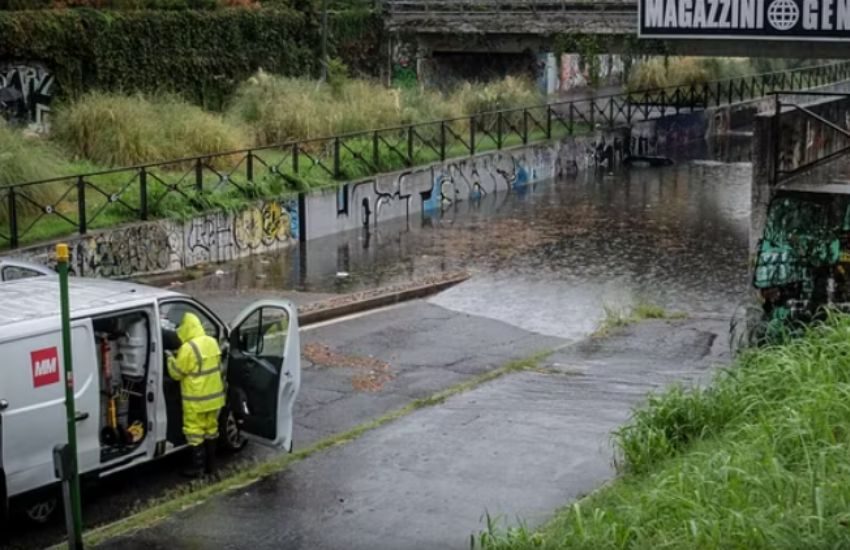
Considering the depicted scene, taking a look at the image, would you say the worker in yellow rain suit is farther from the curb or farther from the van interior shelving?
the curb

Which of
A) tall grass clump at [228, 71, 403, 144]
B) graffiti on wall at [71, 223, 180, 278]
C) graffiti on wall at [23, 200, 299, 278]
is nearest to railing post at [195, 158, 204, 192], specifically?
graffiti on wall at [23, 200, 299, 278]

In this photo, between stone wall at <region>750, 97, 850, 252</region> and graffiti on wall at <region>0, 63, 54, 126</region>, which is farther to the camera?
graffiti on wall at <region>0, 63, 54, 126</region>

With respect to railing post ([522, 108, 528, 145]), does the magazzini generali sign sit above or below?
above

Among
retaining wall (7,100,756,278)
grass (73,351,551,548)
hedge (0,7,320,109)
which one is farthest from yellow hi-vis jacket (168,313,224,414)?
hedge (0,7,320,109)

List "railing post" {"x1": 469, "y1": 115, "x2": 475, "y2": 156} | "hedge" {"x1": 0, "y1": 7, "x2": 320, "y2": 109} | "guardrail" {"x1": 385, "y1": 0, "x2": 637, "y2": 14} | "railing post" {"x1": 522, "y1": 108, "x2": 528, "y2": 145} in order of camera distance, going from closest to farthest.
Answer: "hedge" {"x1": 0, "y1": 7, "x2": 320, "y2": 109} < "railing post" {"x1": 469, "y1": 115, "x2": 475, "y2": 156} < "railing post" {"x1": 522, "y1": 108, "x2": 528, "y2": 145} < "guardrail" {"x1": 385, "y1": 0, "x2": 637, "y2": 14}

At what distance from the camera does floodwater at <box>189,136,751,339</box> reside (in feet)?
65.5

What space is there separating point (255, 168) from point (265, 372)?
14.4 m

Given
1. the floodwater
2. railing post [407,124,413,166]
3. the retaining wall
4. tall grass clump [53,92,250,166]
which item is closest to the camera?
the floodwater

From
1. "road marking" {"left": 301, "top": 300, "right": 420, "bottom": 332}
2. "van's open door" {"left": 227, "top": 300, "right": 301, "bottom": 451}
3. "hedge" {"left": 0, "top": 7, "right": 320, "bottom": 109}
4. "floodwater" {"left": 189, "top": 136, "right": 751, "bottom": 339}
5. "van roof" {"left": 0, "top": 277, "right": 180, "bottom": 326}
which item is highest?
"hedge" {"left": 0, "top": 7, "right": 320, "bottom": 109}

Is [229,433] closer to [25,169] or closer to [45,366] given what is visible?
[45,366]

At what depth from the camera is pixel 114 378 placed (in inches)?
436

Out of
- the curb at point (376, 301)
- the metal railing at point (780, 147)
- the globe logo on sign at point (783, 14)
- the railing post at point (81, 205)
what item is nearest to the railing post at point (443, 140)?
the curb at point (376, 301)

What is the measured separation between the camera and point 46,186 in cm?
2089

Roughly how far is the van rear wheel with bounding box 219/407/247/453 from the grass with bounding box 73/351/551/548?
39cm
